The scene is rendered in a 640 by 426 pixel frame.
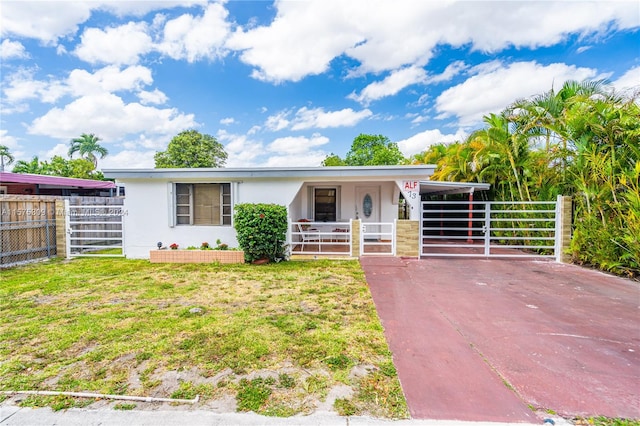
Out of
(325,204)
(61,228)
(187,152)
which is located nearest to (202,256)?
(61,228)

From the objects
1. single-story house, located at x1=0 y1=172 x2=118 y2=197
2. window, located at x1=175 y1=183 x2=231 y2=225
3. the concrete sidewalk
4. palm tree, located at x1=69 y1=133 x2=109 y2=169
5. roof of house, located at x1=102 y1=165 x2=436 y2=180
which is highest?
palm tree, located at x1=69 y1=133 x2=109 y2=169

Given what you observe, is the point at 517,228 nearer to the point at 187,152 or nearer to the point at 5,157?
the point at 187,152

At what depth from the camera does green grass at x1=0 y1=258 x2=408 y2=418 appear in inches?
101

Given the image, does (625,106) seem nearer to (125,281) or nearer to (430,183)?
(430,183)

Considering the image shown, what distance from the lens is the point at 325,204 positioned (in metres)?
11.7

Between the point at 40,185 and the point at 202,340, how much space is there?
21913 mm

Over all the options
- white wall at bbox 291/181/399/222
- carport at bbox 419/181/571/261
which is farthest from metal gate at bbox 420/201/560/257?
white wall at bbox 291/181/399/222

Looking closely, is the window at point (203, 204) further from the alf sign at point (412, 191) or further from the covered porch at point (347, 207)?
the alf sign at point (412, 191)

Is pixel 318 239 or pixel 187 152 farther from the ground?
pixel 187 152

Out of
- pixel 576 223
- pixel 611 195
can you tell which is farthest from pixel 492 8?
pixel 576 223

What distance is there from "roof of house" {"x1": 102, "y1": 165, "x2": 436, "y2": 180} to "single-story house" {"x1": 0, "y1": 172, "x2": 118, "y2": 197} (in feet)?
42.5

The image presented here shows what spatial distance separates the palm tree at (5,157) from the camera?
30.4 metres

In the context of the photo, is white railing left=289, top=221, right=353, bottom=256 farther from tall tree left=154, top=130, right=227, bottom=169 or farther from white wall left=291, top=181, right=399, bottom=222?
tall tree left=154, top=130, right=227, bottom=169

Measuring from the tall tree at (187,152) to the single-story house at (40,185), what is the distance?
317 inches
